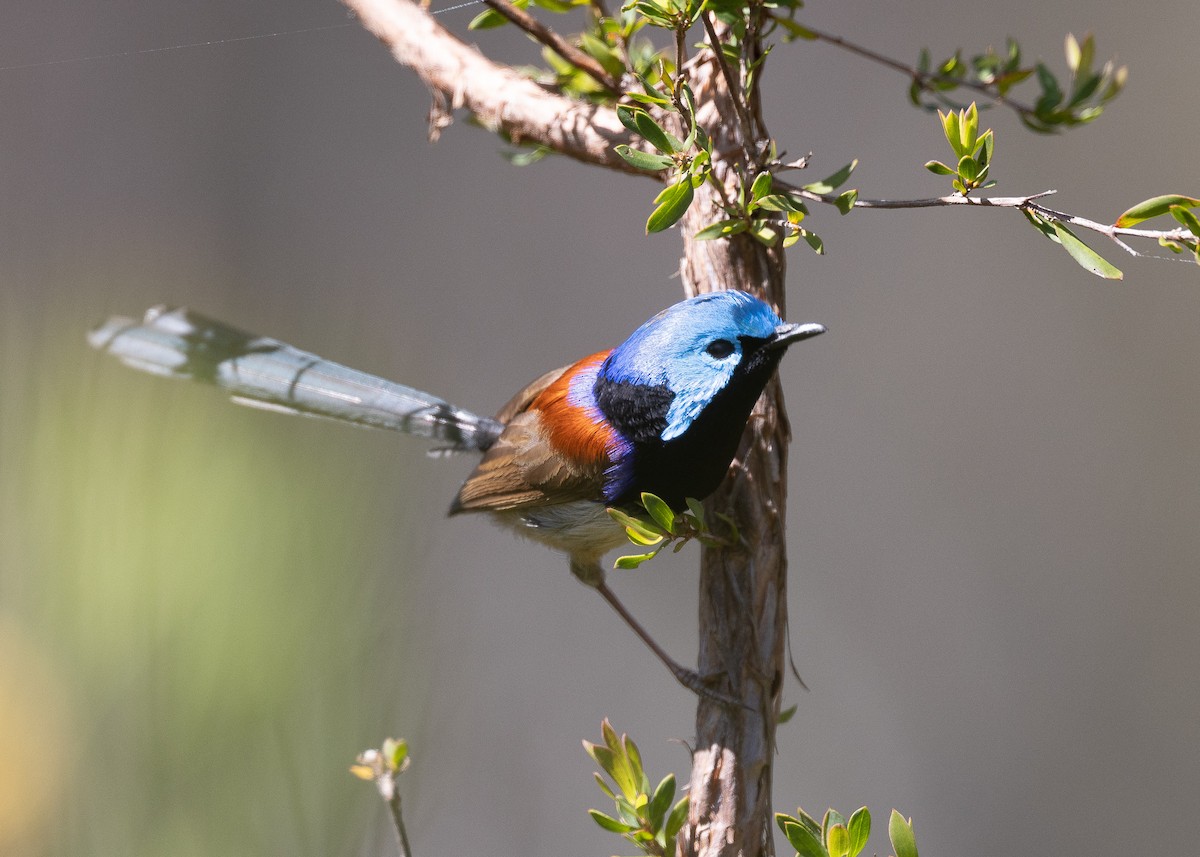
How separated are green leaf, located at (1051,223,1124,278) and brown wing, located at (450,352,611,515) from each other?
0.84 m

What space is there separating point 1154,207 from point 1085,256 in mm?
72

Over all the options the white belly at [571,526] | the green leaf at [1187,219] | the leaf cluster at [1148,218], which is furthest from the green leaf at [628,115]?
the white belly at [571,526]

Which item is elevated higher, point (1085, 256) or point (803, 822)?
point (1085, 256)

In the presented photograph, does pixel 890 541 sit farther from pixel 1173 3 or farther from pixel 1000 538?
pixel 1173 3

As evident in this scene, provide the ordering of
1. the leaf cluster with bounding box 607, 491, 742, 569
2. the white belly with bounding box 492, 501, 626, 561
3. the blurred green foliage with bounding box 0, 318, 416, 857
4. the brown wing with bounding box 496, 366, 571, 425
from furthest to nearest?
the brown wing with bounding box 496, 366, 571, 425 → the white belly with bounding box 492, 501, 626, 561 → the leaf cluster with bounding box 607, 491, 742, 569 → the blurred green foliage with bounding box 0, 318, 416, 857

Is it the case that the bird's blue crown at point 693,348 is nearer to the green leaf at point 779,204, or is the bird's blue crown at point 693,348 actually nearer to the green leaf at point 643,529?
the green leaf at point 779,204

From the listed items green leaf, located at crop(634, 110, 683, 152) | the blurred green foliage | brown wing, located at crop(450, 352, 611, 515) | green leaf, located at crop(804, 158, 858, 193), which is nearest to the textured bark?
green leaf, located at crop(804, 158, 858, 193)

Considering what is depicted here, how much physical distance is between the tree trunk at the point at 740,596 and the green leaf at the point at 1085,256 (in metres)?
0.40

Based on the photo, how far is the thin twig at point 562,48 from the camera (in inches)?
51.5

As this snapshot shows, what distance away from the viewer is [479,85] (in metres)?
1.53

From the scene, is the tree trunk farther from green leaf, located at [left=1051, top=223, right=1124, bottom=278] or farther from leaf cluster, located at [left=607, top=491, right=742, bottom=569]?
green leaf, located at [left=1051, top=223, right=1124, bottom=278]

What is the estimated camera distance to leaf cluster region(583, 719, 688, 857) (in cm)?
104

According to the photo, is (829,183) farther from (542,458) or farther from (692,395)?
(542,458)

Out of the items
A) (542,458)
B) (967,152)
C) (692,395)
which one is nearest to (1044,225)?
(967,152)
